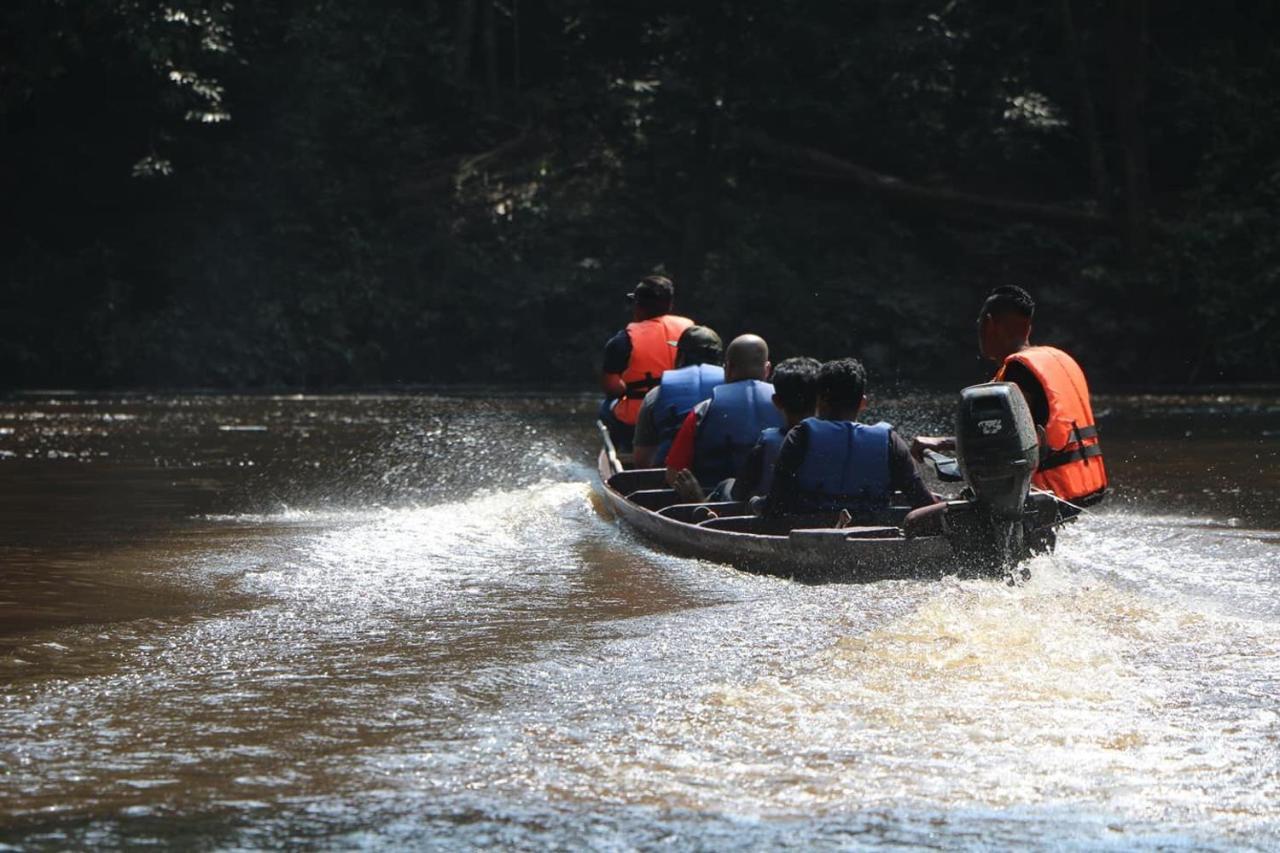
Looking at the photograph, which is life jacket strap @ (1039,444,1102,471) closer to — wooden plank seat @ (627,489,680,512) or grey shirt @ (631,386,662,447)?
wooden plank seat @ (627,489,680,512)

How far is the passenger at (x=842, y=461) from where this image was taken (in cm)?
930

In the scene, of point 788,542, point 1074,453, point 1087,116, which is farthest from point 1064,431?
point 1087,116

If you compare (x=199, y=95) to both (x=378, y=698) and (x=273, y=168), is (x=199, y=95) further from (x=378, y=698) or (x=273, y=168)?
(x=378, y=698)

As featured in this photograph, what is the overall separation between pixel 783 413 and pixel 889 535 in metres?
1.18

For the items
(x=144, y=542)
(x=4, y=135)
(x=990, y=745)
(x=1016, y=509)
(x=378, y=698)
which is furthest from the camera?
(x=4, y=135)

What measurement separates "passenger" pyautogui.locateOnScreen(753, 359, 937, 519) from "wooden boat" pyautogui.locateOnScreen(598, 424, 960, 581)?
0.13 meters

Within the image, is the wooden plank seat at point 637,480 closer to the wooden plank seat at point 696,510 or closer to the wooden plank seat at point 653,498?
the wooden plank seat at point 653,498

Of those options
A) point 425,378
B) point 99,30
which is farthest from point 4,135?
point 425,378

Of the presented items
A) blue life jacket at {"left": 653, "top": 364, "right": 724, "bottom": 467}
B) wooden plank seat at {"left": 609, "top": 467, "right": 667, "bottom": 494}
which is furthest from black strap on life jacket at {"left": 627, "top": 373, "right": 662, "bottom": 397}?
blue life jacket at {"left": 653, "top": 364, "right": 724, "bottom": 467}

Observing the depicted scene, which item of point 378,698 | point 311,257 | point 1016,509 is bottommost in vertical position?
point 378,698

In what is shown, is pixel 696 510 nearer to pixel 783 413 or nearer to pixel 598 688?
pixel 783 413

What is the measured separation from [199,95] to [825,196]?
9804 millimetres

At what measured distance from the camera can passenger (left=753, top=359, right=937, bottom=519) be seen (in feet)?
30.5

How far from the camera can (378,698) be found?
6785 mm
